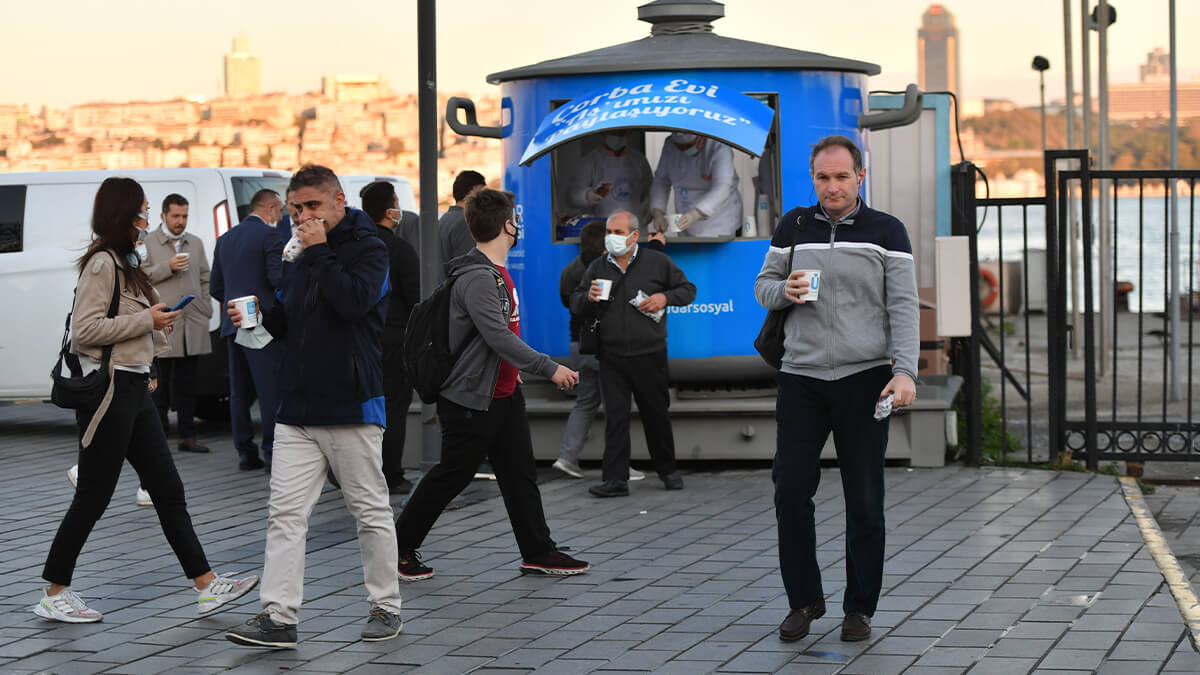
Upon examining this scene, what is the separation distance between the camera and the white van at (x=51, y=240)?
12.6 m

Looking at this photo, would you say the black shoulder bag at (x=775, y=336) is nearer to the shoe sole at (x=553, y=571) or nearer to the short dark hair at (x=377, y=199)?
the shoe sole at (x=553, y=571)

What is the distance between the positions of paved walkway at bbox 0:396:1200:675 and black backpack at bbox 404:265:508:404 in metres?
0.89

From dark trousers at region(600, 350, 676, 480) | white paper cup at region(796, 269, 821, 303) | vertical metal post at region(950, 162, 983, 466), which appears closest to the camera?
white paper cup at region(796, 269, 821, 303)

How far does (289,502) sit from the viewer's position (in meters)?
5.75

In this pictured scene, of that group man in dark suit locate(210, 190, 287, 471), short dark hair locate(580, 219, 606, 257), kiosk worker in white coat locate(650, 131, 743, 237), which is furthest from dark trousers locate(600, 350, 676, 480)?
man in dark suit locate(210, 190, 287, 471)

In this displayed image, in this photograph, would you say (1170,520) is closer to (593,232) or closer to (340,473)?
(593,232)

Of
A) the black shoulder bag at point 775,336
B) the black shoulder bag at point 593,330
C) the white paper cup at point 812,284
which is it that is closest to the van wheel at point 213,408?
the black shoulder bag at point 593,330

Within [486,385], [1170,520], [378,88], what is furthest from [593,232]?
[378,88]

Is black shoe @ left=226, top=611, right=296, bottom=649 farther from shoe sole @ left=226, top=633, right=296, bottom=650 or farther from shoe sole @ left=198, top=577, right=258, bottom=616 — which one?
shoe sole @ left=198, top=577, right=258, bottom=616

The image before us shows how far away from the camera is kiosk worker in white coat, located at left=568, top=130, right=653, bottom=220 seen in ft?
35.4

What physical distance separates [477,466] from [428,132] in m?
2.73

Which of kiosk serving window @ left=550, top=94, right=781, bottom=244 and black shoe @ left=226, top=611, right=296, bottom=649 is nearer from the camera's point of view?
black shoe @ left=226, top=611, right=296, bottom=649

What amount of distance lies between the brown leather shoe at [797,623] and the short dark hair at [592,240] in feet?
13.9

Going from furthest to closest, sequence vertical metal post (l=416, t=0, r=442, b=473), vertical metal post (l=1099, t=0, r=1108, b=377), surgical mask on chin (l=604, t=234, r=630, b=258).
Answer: vertical metal post (l=1099, t=0, r=1108, b=377) < surgical mask on chin (l=604, t=234, r=630, b=258) < vertical metal post (l=416, t=0, r=442, b=473)
